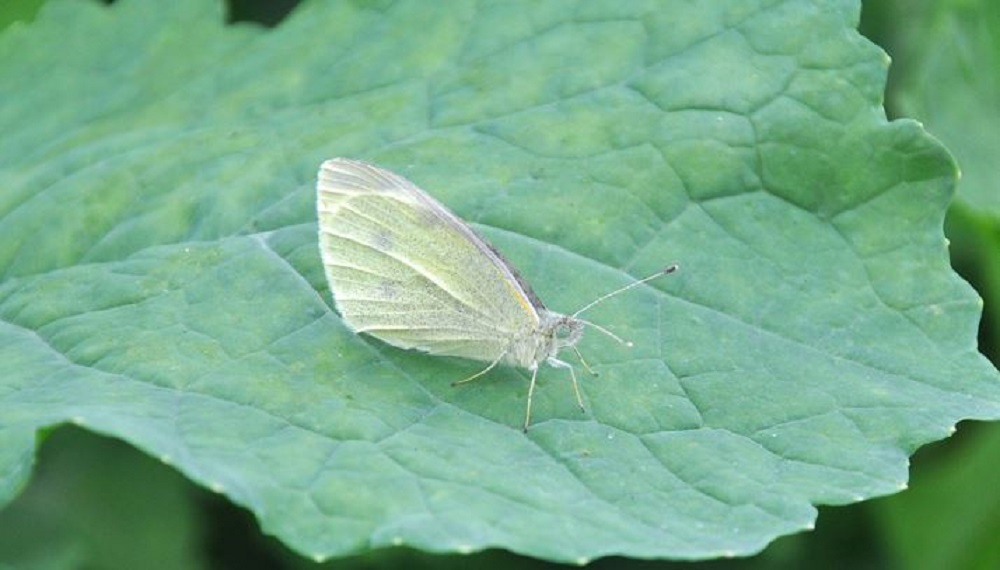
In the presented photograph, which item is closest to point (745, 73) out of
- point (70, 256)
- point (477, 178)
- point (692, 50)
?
point (692, 50)

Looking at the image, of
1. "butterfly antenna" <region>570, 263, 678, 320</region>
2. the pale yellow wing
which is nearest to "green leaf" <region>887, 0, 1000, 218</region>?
"butterfly antenna" <region>570, 263, 678, 320</region>

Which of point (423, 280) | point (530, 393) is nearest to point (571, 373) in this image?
point (530, 393)

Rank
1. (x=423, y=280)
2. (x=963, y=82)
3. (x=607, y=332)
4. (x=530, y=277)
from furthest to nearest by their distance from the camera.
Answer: (x=963, y=82)
(x=423, y=280)
(x=530, y=277)
(x=607, y=332)

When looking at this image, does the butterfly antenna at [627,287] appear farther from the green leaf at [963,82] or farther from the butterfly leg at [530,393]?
the green leaf at [963,82]

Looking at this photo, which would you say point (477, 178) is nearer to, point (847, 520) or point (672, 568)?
point (672, 568)

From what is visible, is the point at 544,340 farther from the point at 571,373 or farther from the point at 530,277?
the point at 530,277

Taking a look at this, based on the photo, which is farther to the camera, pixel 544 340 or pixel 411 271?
pixel 411 271

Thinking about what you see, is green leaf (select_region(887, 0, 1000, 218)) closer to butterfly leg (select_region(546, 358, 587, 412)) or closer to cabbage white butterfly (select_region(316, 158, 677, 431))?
cabbage white butterfly (select_region(316, 158, 677, 431))

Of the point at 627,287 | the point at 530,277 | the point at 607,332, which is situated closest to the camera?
the point at 607,332
